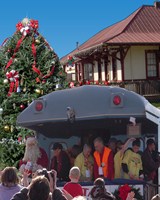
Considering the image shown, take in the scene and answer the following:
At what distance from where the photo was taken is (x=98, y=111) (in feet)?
23.8

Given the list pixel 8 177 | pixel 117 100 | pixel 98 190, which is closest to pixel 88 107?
pixel 117 100

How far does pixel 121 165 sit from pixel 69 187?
1270 millimetres

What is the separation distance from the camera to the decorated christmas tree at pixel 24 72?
38.1 feet

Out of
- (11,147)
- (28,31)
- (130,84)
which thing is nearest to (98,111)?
(11,147)

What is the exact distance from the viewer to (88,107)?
737cm

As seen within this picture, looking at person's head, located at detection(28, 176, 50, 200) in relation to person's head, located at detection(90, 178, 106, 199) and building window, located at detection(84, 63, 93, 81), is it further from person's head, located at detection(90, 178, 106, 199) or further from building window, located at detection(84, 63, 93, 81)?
building window, located at detection(84, 63, 93, 81)

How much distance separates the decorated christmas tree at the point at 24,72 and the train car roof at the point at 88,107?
3598 millimetres

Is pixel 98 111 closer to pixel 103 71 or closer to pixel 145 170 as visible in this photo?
pixel 145 170

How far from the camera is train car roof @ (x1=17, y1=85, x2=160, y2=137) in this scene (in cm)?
720

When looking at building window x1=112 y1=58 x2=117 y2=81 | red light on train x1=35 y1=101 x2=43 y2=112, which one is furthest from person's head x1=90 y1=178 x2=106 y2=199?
building window x1=112 y1=58 x2=117 y2=81

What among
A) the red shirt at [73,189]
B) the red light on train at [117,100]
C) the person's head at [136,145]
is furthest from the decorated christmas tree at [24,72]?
the red shirt at [73,189]

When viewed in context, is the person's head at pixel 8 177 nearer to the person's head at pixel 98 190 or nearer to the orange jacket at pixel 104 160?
the person's head at pixel 98 190

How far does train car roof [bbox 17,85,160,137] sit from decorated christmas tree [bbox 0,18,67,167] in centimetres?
360

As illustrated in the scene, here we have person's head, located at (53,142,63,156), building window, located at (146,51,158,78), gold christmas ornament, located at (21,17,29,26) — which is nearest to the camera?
person's head, located at (53,142,63,156)
